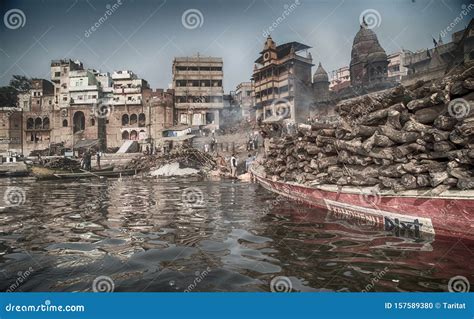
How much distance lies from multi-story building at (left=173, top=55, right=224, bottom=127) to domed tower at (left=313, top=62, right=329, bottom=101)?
623 inches

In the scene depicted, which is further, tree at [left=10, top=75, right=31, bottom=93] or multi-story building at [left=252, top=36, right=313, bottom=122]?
multi-story building at [left=252, top=36, right=313, bottom=122]

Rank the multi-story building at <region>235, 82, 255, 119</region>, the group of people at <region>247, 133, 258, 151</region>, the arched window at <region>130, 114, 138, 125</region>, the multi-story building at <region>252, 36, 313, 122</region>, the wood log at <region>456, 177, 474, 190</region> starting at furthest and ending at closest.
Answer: the multi-story building at <region>235, 82, 255, 119</region> < the arched window at <region>130, 114, 138, 125</region> < the multi-story building at <region>252, 36, 313, 122</region> < the group of people at <region>247, 133, 258, 151</region> < the wood log at <region>456, 177, 474, 190</region>

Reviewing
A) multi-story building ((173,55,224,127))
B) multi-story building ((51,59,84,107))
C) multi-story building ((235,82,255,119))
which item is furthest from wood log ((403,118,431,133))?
multi-story building ((51,59,84,107))

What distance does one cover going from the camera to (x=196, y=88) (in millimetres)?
49000

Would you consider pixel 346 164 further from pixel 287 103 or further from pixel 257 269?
pixel 287 103

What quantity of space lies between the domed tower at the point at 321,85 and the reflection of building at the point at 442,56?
1042 cm

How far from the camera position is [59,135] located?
4884 centimetres

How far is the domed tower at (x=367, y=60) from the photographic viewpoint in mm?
37094

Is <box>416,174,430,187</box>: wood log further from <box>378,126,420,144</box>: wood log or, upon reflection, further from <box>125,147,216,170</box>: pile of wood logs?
<box>125,147,216,170</box>: pile of wood logs

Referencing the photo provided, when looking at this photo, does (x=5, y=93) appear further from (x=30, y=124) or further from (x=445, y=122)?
(x=30, y=124)

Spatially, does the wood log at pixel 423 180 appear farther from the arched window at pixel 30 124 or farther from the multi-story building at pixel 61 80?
the multi-story building at pixel 61 80

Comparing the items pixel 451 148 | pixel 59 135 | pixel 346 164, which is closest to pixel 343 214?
pixel 346 164

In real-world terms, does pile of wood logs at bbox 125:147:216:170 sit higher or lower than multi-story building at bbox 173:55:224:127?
lower

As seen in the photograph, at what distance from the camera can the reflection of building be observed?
71.6 ft
